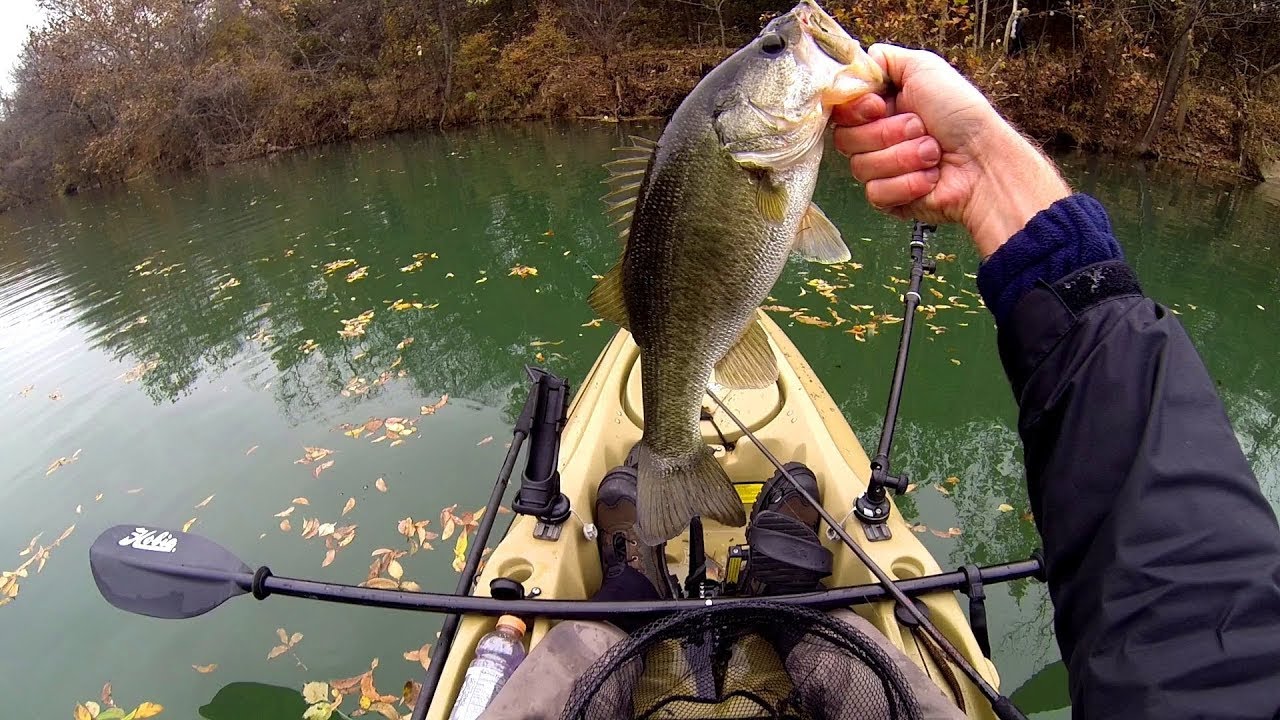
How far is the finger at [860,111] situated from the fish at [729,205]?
4 cm

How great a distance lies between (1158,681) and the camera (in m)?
1.06

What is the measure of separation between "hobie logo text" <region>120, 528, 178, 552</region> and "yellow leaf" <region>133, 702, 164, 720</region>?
165cm

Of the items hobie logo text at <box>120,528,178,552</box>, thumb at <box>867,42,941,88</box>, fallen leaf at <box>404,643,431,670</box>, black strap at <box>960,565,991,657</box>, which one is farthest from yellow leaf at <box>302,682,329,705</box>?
thumb at <box>867,42,941,88</box>

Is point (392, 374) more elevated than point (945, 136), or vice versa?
point (945, 136)

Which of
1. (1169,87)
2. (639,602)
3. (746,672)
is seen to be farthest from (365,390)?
(1169,87)

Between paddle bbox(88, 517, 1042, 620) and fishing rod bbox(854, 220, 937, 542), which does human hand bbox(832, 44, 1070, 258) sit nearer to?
fishing rod bbox(854, 220, 937, 542)

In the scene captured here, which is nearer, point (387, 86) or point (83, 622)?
point (83, 622)

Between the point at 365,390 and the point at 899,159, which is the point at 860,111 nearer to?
the point at 899,159

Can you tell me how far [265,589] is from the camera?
2646 millimetres

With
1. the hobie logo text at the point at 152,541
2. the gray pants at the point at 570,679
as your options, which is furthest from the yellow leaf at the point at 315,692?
the gray pants at the point at 570,679

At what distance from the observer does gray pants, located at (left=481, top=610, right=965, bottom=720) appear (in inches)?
76.5

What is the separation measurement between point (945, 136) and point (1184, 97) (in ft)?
49.7

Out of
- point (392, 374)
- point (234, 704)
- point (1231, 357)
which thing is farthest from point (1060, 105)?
point (234, 704)

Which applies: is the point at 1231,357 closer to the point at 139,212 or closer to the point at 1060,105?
the point at 1060,105
